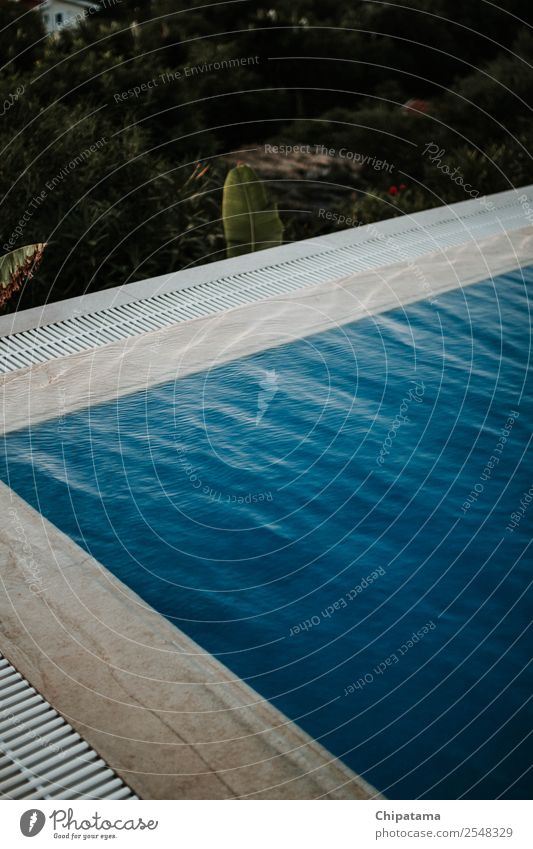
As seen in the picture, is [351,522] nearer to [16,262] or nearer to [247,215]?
[16,262]

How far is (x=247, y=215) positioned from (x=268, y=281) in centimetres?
94

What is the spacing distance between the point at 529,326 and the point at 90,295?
3.44m

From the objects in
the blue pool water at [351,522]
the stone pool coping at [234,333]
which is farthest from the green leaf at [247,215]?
the blue pool water at [351,522]

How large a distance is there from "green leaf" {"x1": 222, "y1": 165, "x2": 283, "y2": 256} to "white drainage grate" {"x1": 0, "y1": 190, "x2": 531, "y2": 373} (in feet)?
1.49

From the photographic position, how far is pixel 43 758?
3.79 m

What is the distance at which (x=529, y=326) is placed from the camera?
7.80 m

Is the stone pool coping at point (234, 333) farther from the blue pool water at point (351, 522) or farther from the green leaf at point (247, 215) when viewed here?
the green leaf at point (247, 215)

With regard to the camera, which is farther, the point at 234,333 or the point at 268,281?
the point at 268,281

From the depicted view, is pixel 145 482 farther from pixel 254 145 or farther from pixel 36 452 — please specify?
pixel 254 145

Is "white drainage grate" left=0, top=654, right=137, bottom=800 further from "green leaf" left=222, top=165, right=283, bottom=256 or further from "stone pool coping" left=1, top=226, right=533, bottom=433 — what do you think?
"green leaf" left=222, top=165, right=283, bottom=256

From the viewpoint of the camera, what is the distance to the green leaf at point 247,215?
8.84 m

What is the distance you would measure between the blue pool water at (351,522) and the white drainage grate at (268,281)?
87 centimetres

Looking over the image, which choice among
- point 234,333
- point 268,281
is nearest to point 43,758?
point 234,333

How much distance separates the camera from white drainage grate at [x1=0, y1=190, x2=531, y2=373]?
731cm
